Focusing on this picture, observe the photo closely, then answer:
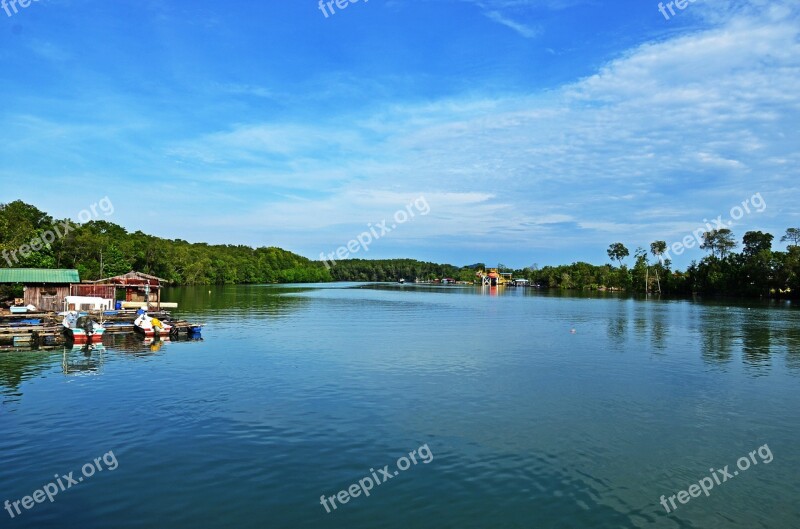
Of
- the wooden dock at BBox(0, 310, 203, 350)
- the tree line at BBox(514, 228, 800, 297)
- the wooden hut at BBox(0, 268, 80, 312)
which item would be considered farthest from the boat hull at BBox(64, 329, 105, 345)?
the tree line at BBox(514, 228, 800, 297)

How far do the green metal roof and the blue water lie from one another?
1746cm

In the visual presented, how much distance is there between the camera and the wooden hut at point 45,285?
45688mm

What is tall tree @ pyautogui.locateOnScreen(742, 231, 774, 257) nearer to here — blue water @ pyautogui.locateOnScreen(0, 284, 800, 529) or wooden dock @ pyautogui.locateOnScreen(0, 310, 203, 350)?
blue water @ pyautogui.locateOnScreen(0, 284, 800, 529)

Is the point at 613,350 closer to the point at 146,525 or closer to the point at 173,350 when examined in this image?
the point at 173,350

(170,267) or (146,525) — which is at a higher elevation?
(170,267)

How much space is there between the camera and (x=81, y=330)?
36.1 metres

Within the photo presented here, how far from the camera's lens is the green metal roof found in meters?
45.0

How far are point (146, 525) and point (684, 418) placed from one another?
18.7m

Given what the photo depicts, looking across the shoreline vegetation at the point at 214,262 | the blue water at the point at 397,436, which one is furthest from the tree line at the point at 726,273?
the blue water at the point at 397,436

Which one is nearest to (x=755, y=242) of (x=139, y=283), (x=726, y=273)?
(x=726, y=273)

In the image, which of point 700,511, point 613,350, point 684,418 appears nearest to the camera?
point 700,511

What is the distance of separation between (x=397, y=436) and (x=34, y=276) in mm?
43379

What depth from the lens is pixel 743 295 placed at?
134375 mm

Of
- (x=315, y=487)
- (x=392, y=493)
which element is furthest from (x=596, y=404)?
(x=315, y=487)
